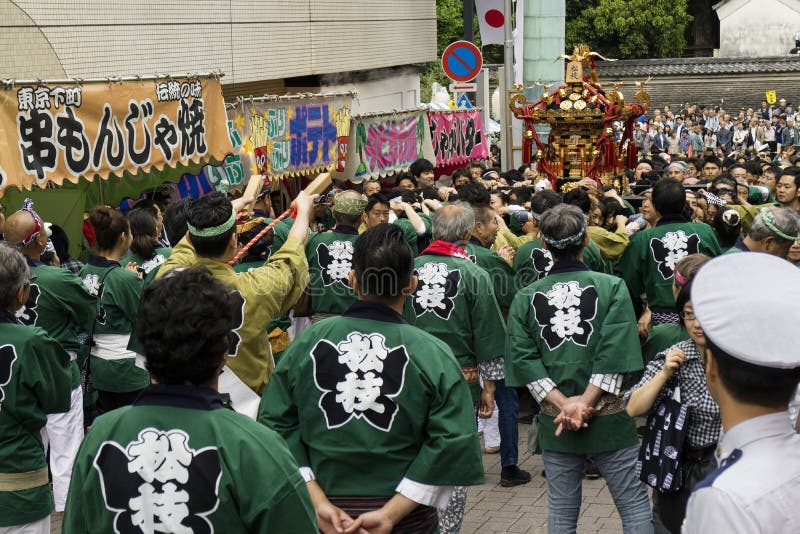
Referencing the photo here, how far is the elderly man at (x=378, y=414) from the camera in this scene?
3816 mm

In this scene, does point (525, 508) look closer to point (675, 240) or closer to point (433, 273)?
point (433, 273)

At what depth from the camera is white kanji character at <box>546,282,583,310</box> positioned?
534cm

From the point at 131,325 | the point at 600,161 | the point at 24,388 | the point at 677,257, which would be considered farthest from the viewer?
the point at 600,161

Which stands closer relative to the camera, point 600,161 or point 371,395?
point 371,395

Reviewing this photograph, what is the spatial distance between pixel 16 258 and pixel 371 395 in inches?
71.1

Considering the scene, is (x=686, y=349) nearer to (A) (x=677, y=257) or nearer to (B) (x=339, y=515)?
(B) (x=339, y=515)

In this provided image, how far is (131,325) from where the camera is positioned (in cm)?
706

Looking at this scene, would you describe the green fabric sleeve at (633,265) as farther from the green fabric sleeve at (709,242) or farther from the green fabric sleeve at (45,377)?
the green fabric sleeve at (45,377)

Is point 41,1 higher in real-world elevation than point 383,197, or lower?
higher

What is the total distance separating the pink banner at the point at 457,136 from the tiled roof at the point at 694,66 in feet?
99.8

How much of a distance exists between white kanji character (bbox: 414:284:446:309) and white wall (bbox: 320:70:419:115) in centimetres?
1027

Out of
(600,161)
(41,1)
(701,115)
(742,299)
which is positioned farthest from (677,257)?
(701,115)

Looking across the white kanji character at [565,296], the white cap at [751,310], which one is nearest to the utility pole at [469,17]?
the white kanji character at [565,296]

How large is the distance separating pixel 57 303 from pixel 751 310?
16.0 feet
